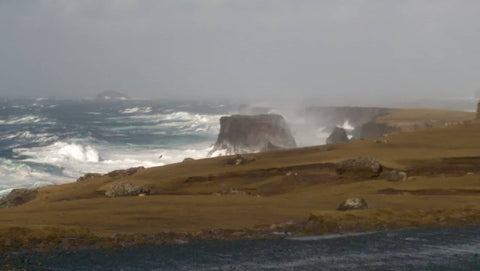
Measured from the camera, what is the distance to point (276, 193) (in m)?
38.0

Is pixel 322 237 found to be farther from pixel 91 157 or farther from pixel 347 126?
pixel 347 126

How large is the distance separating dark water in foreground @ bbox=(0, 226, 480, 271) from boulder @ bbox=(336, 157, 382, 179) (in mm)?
16276

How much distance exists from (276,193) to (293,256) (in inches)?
707

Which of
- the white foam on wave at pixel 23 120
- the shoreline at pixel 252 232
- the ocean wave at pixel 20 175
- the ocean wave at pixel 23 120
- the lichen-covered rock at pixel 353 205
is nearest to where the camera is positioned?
the shoreline at pixel 252 232

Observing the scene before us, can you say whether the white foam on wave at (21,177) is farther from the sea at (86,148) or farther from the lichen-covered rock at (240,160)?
the lichen-covered rock at (240,160)

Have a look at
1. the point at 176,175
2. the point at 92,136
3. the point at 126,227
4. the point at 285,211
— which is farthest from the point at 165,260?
the point at 92,136

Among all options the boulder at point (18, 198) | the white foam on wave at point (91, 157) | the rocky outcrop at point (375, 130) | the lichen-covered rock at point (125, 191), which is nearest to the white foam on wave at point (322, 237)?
the lichen-covered rock at point (125, 191)

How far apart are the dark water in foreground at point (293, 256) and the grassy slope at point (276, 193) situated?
8.12 feet

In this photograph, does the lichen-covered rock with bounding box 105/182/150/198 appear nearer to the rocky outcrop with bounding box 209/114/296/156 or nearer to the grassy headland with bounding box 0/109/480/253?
the grassy headland with bounding box 0/109/480/253

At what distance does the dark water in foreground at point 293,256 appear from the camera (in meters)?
19.0

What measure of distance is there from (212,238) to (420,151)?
98.1ft

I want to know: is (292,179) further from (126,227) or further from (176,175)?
(126,227)

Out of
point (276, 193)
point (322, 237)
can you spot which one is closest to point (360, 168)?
point (276, 193)

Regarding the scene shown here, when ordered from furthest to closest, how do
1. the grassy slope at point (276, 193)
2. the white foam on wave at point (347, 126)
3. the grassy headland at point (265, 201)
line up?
the white foam on wave at point (347, 126) → the grassy slope at point (276, 193) → the grassy headland at point (265, 201)
